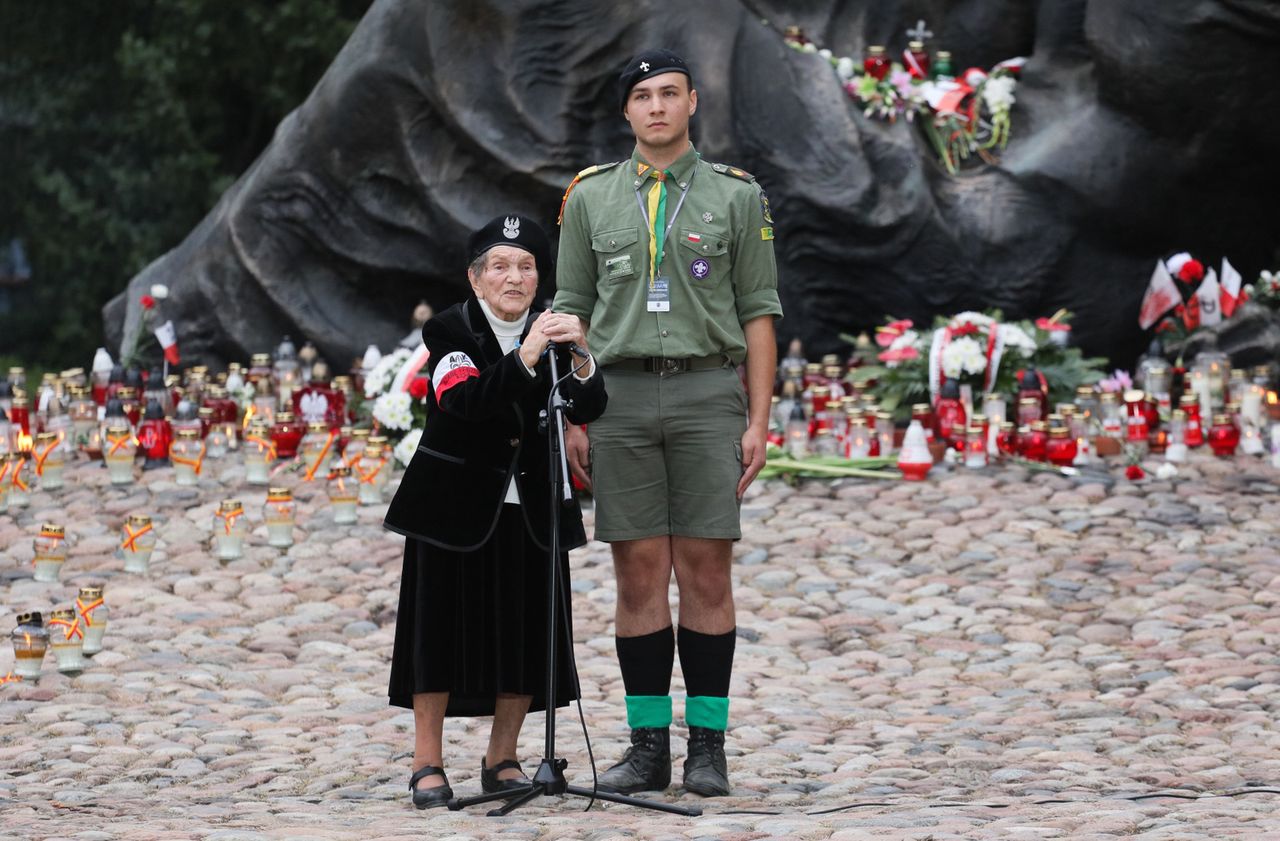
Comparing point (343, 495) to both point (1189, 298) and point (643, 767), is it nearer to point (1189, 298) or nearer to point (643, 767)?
point (643, 767)

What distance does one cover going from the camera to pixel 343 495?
8.75 meters

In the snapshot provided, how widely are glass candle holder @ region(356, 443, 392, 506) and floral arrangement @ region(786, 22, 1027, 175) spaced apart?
375 centimetres

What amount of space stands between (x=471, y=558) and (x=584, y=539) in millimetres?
308

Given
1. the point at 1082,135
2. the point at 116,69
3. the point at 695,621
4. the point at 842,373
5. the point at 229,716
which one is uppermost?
the point at 116,69

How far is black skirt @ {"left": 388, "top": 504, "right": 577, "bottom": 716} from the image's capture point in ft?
16.5

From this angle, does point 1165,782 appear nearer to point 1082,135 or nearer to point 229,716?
point 229,716

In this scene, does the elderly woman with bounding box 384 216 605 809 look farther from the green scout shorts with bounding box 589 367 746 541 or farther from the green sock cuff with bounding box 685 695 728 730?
the green sock cuff with bounding box 685 695 728 730

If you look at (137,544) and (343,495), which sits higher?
(343,495)

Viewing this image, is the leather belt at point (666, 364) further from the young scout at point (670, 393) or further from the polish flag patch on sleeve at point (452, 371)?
the polish flag patch on sleeve at point (452, 371)

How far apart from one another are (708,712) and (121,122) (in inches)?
521

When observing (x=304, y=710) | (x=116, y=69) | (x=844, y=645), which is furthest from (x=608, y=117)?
(x=116, y=69)

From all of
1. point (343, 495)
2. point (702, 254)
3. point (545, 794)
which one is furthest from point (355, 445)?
point (545, 794)

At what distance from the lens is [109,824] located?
4.66 meters

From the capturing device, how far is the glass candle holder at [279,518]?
330 inches
